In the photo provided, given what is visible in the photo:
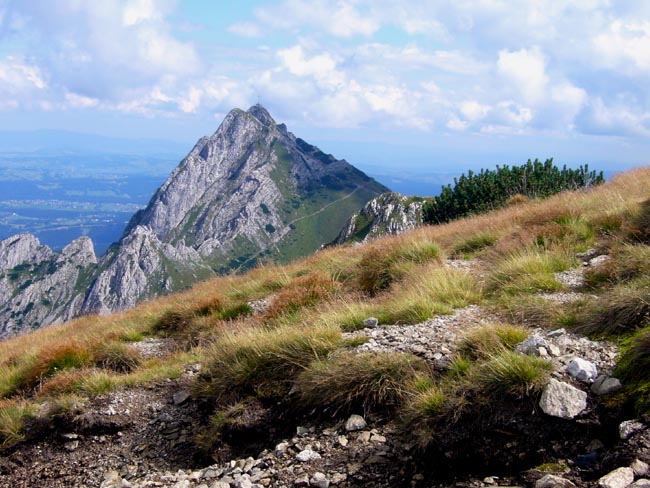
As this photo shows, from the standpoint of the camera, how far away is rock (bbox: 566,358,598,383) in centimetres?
525

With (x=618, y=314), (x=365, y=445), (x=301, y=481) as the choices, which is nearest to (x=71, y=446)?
(x=301, y=481)

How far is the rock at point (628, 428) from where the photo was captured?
4328 millimetres

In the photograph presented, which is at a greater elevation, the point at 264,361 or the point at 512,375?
the point at 512,375

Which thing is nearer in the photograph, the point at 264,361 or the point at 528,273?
the point at 264,361

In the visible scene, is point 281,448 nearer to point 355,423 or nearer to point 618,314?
point 355,423

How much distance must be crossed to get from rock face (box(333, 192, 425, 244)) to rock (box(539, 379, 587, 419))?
11574 cm

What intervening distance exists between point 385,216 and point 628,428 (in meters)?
134

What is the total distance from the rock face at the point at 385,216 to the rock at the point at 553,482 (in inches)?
4593

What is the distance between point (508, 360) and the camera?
213 inches

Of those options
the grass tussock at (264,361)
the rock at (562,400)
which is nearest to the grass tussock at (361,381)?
the grass tussock at (264,361)

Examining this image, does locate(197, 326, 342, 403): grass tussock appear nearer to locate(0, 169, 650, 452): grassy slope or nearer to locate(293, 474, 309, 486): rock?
locate(0, 169, 650, 452): grassy slope

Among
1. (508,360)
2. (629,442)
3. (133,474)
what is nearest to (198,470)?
(133,474)

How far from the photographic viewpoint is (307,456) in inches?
220

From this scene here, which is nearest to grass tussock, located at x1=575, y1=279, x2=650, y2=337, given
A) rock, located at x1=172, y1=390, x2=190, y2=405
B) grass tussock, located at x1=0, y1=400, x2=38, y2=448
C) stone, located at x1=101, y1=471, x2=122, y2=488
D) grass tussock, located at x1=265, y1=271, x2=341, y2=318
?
grass tussock, located at x1=265, y1=271, x2=341, y2=318
